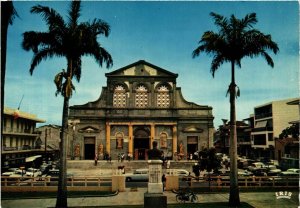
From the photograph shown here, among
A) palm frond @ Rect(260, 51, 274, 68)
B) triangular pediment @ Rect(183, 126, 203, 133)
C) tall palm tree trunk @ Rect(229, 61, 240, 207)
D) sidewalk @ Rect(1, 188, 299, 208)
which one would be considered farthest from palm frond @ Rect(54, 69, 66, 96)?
triangular pediment @ Rect(183, 126, 203, 133)

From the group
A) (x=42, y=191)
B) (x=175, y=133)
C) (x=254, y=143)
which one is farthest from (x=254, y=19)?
(x=254, y=143)

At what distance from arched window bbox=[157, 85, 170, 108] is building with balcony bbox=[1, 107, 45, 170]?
2191 cm

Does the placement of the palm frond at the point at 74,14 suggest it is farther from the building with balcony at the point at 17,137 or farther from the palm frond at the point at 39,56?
the building with balcony at the point at 17,137

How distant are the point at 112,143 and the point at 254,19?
38067 millimetres

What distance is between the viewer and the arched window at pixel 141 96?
55844 millimetres

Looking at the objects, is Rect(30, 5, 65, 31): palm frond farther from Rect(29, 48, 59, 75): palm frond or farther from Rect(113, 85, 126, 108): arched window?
Rect(113, 85, 126, 108): arched window

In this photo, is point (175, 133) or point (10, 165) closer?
point (10, 165)

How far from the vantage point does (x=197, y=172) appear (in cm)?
2877

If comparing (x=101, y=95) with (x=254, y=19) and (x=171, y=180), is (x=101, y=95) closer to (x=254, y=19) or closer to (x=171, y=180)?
(x=171, y=180)

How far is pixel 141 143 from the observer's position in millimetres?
54938

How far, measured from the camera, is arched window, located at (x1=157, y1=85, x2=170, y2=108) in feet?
184

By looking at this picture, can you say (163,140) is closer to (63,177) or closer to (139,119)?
(139,119)

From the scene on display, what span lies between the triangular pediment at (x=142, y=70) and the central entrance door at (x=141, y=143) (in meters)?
9.42

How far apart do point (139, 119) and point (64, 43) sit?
1440 inches
